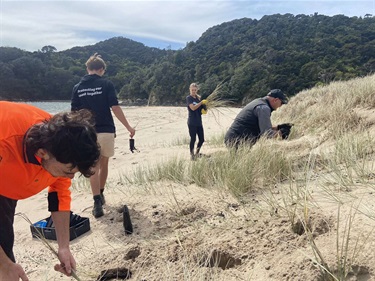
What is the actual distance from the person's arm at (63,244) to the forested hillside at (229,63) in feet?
19.7

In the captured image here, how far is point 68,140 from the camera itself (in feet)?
4.54

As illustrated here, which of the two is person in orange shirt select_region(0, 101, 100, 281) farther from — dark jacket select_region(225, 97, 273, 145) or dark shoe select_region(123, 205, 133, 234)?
dark jacket select_region(225, 97, 273, 145)

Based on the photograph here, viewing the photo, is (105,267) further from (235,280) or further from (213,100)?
(213,100)

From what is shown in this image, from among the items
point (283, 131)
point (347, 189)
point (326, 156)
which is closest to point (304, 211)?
point (347, 189)

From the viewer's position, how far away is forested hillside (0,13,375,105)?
68.3 ft

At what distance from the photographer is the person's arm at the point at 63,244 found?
174cm

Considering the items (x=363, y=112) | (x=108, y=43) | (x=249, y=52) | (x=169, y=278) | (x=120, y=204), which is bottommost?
(x=120, y=204)

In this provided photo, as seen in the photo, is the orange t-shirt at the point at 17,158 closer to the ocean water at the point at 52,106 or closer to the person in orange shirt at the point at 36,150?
the person in orange shirt at the point at 36,150

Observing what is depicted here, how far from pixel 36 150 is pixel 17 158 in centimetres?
12

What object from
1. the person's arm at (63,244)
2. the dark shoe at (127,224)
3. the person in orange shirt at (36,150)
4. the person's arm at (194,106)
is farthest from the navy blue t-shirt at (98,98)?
the person's arm at (194,106)

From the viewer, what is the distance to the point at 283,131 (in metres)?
4.94

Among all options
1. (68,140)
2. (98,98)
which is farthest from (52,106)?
(68,140)

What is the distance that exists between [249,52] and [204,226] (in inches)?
1402

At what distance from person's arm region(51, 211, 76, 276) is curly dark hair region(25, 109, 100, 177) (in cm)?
57
